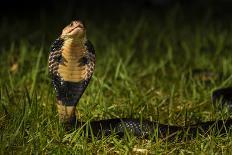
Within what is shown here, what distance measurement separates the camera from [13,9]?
9.57 m

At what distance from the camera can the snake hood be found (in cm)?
429

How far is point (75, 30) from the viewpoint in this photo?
405 cm

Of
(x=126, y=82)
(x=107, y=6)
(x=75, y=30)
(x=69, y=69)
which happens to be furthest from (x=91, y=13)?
(x=75, y=30)

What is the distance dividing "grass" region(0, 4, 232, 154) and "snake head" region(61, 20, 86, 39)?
2.19 feet

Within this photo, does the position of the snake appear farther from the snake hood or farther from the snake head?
the snake head

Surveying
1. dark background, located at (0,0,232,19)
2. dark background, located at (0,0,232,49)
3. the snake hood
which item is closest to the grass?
dark background, located at (0,0,232,49)

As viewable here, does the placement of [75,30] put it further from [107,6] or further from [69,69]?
[107,6]

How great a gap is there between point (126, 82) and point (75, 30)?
1835 mm

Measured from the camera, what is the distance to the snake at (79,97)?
433cm

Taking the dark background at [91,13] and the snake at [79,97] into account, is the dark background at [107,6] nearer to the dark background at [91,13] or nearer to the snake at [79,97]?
the dark background at [91,13]

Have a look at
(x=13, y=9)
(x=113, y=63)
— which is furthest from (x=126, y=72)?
(x=13, y=9)

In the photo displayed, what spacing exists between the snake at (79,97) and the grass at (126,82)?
0.29ft

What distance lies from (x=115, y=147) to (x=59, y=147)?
1.42 ft

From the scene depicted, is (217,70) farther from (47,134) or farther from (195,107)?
(47,134)
